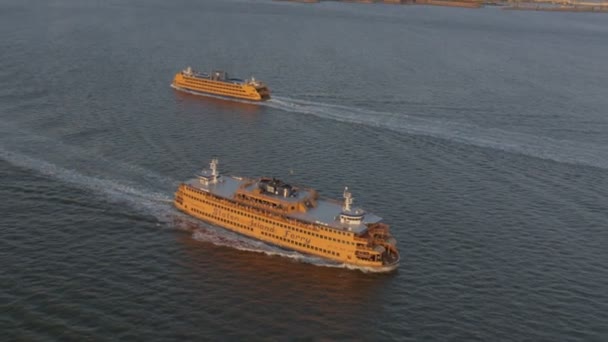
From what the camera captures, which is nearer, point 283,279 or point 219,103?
point 283,279

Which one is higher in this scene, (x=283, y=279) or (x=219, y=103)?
(x=219, y=103)

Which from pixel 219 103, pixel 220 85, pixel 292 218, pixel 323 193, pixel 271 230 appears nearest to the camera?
pixel 292 218

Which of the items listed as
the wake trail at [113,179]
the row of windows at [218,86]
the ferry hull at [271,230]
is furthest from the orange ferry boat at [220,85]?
the ferry hull at [271,230]

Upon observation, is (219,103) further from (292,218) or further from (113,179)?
(292,218)

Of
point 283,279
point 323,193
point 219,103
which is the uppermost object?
point 219,103

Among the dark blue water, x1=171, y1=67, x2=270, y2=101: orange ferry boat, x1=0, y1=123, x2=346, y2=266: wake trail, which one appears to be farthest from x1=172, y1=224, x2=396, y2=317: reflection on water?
x1=171, y1=67, x2=270, y2=101: orange ferry boat

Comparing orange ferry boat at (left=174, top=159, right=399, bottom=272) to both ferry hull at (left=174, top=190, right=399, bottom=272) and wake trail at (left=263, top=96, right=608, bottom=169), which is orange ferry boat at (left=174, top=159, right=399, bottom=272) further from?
wake trail at (left=263, top=96, right=608, bottom=169)

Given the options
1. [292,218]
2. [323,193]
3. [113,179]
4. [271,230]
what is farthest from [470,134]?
[113,179]
